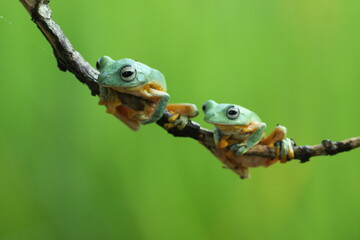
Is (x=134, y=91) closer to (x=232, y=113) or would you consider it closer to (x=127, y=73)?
(x=127, y=73)

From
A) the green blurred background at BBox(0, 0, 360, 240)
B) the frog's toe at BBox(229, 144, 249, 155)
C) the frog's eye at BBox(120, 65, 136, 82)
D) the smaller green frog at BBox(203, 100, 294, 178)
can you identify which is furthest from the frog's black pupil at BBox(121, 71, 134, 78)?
the green blurred background at BBox(0, 0, 360, 240)

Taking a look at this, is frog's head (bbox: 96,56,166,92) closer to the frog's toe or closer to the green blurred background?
the frog's toe

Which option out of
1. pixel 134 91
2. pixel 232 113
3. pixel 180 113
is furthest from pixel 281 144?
pixel 134 91

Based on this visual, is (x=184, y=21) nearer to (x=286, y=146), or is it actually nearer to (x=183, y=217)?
(x=183, y=217)

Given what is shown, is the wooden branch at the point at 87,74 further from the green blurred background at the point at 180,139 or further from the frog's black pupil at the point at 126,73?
the green blurred background at the point at 180,139

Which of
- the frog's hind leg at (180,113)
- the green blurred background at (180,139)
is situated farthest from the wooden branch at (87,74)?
the green blurred background at (180,139)

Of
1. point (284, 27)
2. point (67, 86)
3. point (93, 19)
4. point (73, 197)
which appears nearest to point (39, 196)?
point (73, 197)

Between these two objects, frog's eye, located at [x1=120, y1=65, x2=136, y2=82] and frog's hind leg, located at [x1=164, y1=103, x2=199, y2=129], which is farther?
frog's hind leg, located at [x1=164, y1=103, x2=199, y2=129]
